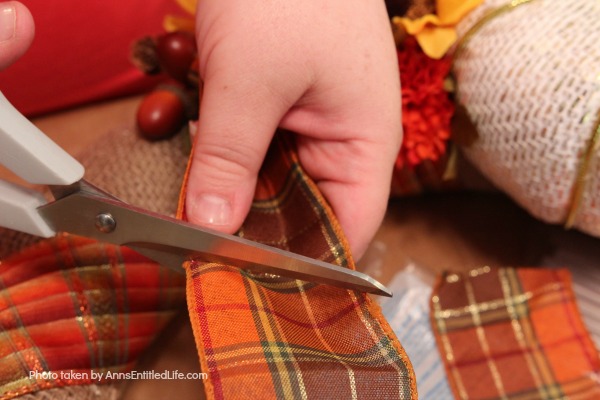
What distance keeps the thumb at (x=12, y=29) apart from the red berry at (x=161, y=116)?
0.17 meters

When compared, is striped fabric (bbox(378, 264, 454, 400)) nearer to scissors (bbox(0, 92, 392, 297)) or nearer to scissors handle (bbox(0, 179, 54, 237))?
scissors (bbox(0, 92, 392, 297))

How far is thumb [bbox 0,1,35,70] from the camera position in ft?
1.18

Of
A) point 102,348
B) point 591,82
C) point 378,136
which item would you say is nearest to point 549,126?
point 591,82

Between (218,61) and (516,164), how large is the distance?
0.28m

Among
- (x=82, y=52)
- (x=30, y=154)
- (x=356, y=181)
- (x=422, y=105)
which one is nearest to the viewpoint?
(x=30, y=154)

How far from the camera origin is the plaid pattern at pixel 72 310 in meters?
0.39

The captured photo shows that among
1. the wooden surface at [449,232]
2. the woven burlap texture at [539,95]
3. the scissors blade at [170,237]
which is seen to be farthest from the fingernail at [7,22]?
the woven burlap texture at [539,95]

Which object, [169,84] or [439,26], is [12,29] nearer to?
[169,84]

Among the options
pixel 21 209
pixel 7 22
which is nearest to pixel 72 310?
pixel 21 209

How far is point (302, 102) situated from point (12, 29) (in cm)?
19

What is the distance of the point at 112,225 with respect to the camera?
0.35 m

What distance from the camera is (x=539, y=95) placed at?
0.47 metres

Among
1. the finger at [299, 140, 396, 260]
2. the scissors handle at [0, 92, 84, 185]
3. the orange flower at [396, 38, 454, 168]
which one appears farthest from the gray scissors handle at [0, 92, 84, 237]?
the orange flower at [396, 38, 454, 168]

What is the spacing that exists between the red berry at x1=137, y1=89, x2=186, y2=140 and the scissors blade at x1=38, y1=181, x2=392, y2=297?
192 mm
